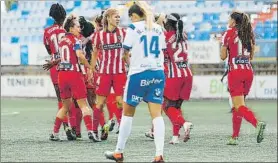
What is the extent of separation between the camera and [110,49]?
11.6 m

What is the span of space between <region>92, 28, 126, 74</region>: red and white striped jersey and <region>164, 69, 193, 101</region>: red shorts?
833 millimetres

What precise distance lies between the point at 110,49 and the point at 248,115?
90.6 inches

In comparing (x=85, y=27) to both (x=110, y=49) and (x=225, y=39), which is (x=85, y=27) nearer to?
(x=110, y=49)

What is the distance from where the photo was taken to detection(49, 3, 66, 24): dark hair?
38.3 feet

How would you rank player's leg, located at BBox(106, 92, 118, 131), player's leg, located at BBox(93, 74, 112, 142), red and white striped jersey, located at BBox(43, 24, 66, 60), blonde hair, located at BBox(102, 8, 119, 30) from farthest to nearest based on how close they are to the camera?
player's leg, located at BBox(106, 92, 118, 131) < red and white striped jersey, located at BBox(43, 24, 66, 60) < player's leg, located at BBox(93, 74, 112, 142) < blonde hair, located at BBox(102, 8, 119, 30)

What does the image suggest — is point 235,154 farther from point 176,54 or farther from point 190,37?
point 190,37

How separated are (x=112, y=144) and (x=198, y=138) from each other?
5.77 feet

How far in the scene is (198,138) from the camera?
1202 cm

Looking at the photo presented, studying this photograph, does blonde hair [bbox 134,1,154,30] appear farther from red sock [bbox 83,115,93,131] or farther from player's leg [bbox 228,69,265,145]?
red sock [bbox 83,115,93,131]

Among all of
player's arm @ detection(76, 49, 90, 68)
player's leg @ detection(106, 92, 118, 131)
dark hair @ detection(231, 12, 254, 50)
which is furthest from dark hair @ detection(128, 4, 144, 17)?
player's leg @ detection(106, 92, 118, 131)

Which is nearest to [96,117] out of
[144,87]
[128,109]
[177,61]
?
[177,61]

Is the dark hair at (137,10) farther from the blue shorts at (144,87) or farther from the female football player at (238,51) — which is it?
the female football player at (238,51)

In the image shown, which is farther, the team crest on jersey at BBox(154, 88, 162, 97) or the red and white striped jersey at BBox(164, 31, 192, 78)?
the red and white striped jersey at BBox(164, 31, 192, 78)

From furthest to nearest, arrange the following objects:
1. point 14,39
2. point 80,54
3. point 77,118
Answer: point 14,39 < point 77,118 < point 80,54
